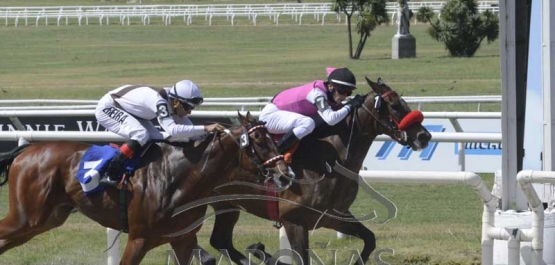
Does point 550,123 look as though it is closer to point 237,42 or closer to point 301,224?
point 301,224

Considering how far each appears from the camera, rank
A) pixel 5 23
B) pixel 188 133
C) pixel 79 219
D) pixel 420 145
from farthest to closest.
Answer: pixel 5 23 → pixel 79 219 → pixel 420 145 → pixel 188 133

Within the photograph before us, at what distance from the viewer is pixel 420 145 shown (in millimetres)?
7059

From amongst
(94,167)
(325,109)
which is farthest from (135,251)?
(325,109)

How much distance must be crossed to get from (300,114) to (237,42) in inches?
Result: 1395

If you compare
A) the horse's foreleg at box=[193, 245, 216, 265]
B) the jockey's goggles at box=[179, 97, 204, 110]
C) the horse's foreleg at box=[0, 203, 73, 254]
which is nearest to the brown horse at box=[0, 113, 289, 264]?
the horse's foreleg at box=[0, 203, 73, 254]

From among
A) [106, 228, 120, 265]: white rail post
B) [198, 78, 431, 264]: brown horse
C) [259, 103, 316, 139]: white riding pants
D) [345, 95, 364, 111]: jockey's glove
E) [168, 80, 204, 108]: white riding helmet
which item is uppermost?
[168, 80, 204, 108]: white riding helmet

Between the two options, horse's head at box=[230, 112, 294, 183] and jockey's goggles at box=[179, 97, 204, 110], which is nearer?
horse's head at box=[230, 112, 294, 183]

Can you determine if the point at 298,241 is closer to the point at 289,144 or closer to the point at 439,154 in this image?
the point at 289,144

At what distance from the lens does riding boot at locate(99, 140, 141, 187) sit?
6590 millimetres

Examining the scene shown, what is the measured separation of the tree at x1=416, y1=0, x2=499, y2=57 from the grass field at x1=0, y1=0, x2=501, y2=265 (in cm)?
67

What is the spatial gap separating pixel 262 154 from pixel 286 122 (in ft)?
3.23

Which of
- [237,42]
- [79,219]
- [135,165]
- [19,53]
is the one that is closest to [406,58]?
[237,42]

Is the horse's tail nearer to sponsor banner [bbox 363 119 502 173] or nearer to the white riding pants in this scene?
the white riding pants

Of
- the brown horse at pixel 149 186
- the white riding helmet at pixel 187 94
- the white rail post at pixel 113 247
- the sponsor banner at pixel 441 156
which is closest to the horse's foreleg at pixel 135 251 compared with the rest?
the brown horse at pixel 149 186
